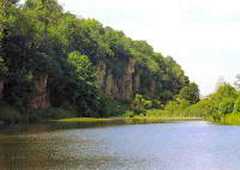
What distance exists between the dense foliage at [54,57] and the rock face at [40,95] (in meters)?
0.07

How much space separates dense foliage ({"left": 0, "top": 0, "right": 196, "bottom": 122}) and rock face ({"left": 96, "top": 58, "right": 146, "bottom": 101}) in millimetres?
1639

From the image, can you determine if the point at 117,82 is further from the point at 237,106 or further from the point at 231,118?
the point at 237,106

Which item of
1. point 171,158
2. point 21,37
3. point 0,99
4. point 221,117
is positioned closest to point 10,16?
point 21,37

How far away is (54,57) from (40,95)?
1279cm

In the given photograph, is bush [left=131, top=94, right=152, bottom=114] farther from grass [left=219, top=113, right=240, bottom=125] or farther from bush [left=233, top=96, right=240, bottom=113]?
bush [left=233, top=96, right=240, bottom=113]

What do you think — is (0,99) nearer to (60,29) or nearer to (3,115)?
(3,115)

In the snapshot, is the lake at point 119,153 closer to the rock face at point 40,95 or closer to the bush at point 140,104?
the rock face at point 40,95

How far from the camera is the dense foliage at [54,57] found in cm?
10681

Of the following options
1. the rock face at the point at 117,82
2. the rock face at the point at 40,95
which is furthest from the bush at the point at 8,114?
the rock face at the point at 117,82

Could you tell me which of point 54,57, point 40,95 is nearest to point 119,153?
point 40,95

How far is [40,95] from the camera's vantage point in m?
119

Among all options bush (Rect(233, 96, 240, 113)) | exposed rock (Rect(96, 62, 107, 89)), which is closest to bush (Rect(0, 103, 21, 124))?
bush (Rect(233, 96, 240, 113))

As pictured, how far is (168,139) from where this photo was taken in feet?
210

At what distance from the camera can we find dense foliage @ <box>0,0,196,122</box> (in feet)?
350
